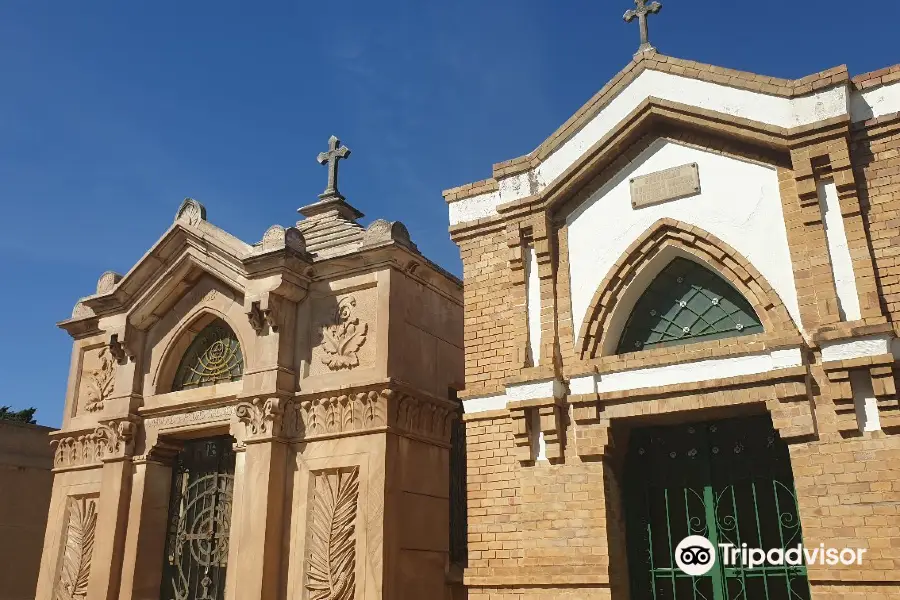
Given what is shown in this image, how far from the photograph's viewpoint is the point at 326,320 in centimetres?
1077

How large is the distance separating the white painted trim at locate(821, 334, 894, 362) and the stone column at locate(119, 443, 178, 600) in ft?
28.8

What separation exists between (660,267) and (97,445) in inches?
349

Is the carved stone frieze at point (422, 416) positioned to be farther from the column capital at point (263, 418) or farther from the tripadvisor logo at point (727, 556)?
the tripadvisor logo at point (727, 556)

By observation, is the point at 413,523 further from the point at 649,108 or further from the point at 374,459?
the point at 649,108

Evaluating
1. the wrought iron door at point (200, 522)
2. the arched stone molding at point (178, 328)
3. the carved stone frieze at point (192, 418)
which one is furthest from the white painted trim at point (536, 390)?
the arched stone molding at point (178, 328)

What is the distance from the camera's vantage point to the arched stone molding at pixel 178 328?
11766mm

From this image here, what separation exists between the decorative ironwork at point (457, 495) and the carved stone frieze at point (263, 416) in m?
2.39

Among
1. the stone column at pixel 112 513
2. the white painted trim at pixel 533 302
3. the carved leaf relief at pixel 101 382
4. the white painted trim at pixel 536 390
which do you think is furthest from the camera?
the carved leaf relief at pixel 101 382

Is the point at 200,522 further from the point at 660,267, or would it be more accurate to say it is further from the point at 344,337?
the point at 660,267

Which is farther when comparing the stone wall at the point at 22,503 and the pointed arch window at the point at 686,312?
the stone wall at the point at 22,503

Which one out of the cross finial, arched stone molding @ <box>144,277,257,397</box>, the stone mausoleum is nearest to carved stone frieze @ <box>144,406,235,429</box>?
the stone mausoleum

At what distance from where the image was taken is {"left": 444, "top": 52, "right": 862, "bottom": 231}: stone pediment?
756cm

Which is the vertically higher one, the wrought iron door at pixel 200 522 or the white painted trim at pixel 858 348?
the white painted trim at pixel 858 348

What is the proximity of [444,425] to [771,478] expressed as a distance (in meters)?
4.48
